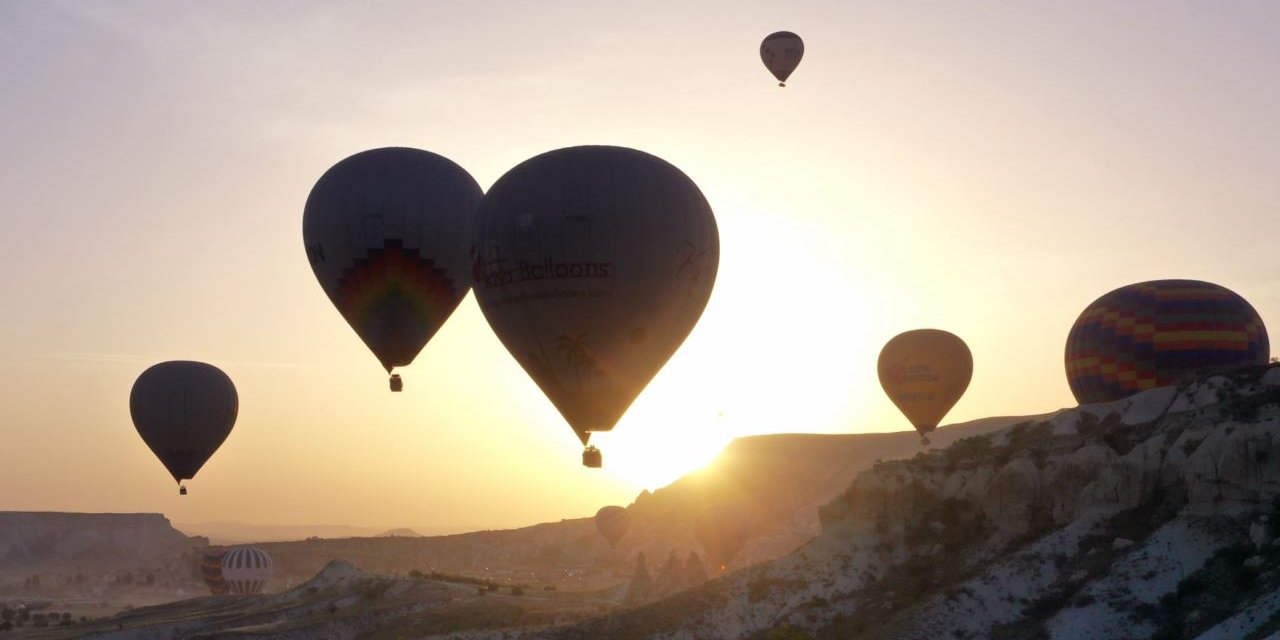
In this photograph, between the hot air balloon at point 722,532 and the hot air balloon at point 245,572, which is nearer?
the hot air balloon at point 722,532

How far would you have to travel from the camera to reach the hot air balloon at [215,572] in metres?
130

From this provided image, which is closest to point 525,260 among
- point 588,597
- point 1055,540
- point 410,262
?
point 410,262

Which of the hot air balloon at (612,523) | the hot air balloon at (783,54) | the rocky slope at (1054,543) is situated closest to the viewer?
the rocky slope at (1054,543)

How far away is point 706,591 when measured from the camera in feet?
198

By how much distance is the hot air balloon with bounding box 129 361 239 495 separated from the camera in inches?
3364

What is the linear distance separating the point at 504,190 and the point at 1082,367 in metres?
35.9

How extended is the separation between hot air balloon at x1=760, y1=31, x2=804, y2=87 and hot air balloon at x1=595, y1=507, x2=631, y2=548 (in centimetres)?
7607

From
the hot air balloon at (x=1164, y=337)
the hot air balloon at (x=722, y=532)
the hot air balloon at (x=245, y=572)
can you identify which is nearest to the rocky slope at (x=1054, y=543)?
the hot air balloon at (x=1164, y=337)

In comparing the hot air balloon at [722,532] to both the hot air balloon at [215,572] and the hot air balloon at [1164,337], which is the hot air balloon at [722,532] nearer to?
the hot air balloon at [1164,337]

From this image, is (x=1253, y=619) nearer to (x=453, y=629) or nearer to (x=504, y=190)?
(x=504, y=190)

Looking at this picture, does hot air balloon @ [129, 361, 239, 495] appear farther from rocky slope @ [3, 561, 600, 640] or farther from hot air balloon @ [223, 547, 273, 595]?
hot air balloon @ [223, 547, 273, 595]

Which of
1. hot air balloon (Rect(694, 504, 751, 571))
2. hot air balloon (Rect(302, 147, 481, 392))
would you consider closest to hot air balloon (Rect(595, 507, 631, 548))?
hot air balloon (Rect(694, 504, 751, 571))

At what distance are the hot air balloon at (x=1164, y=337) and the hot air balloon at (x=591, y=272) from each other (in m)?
29.3

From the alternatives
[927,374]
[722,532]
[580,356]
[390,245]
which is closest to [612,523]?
[722,532]
